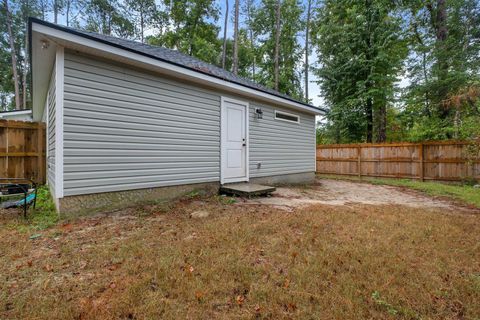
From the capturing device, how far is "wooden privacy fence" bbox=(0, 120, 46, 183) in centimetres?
548

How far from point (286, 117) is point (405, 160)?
5596mm

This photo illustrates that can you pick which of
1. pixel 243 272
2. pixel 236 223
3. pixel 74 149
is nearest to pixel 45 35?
pixel 74 149

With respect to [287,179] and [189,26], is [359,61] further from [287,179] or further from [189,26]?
[189,26]

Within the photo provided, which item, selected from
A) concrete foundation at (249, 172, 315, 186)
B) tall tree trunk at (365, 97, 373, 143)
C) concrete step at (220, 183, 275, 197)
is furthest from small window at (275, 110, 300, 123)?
tall tree trunk at (365, 97, 373, 143)

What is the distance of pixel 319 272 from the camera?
2.02 m

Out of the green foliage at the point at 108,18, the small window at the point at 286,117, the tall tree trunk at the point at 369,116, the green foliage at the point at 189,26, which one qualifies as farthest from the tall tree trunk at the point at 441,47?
the green foliage at the point at 108,18

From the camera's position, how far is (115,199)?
391cm

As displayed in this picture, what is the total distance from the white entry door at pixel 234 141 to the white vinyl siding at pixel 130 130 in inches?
13.6

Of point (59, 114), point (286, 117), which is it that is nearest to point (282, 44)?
point (286, 117)

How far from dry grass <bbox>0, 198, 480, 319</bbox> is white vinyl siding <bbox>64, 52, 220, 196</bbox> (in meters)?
0.87

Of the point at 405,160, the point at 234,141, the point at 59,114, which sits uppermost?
the point at 59,114

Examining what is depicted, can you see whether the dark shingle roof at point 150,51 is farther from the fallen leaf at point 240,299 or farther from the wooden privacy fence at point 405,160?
the wooden privacy fence at point 405,160

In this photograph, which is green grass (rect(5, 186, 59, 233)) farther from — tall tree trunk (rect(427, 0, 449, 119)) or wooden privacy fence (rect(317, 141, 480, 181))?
tall tree trunk (rect(427, 0, 449, 119))

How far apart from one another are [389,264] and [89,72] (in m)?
4.78
